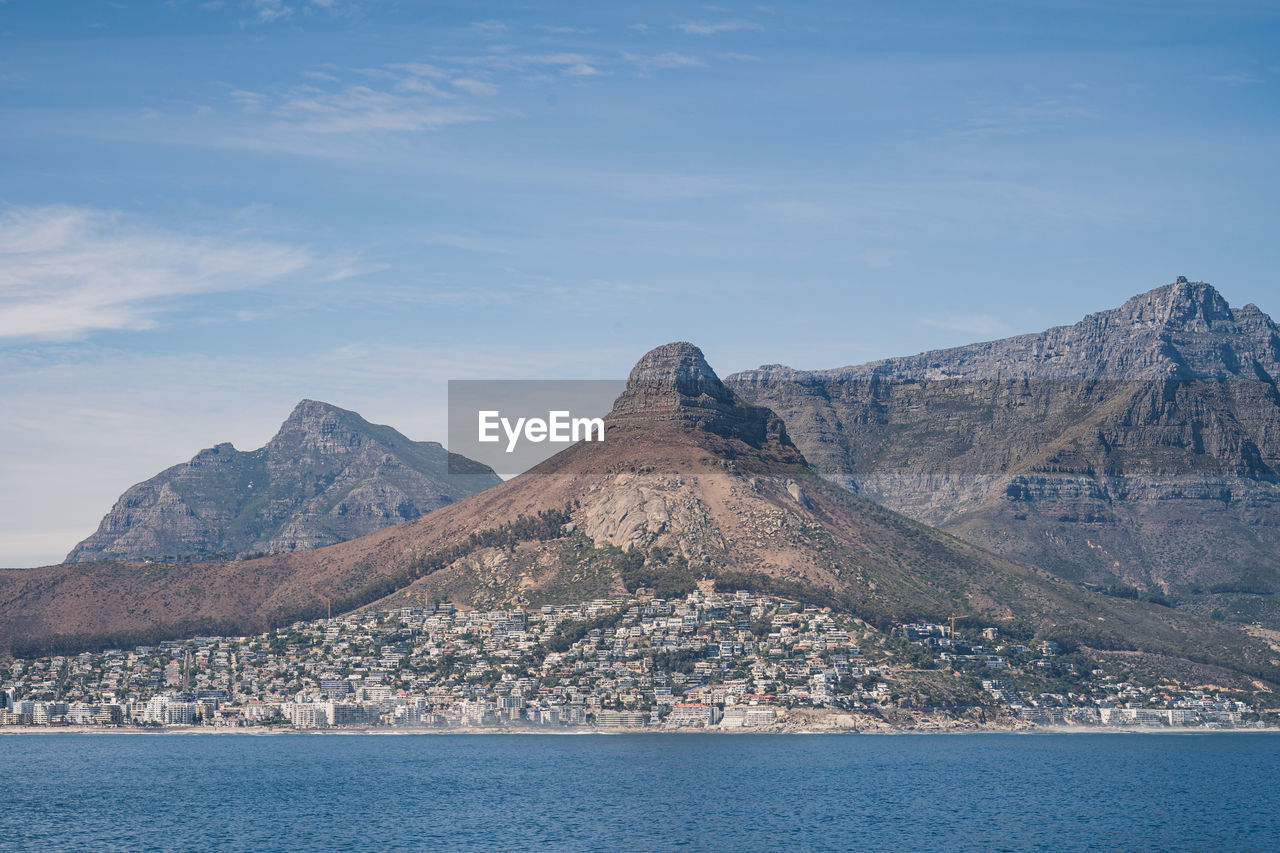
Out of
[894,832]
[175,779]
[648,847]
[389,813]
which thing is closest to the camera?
[648,847]

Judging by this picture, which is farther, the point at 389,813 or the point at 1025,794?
the point at 1025,794

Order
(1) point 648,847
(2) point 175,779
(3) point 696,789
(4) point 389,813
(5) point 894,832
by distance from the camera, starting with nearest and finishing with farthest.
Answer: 1. (1) point 648,847
2. (5) point 894,832
3. (4) point 389,813
4. (3) point 696,789
5. (2) point 175,779

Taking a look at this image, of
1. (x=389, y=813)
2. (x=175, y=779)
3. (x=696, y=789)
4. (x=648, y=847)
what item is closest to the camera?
(x=648, y=847)

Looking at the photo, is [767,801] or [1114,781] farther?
[1114,781]

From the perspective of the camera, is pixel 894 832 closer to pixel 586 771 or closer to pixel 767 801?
pixel 767 801

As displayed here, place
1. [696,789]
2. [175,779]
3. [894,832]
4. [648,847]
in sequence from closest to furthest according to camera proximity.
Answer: [648,847] < [894,832] < [696,789] < [175,779]

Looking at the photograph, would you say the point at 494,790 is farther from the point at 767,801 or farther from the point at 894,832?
the point at 894,832

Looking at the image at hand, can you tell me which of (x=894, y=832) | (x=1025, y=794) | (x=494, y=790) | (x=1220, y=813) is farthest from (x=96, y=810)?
(x=1220, y=813)

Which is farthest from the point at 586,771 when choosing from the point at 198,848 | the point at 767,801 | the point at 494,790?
the point at 198,848

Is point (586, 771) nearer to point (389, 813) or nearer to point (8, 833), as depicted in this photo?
point (389, 813)
